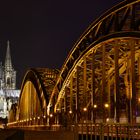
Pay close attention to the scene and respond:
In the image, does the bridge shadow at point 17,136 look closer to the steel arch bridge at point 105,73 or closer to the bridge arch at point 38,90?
the steel arch bridge at point 105,73

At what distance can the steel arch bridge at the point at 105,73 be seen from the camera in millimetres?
38719

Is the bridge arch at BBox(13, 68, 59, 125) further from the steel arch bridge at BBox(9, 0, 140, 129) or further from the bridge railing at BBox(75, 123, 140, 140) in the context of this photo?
the bridge railing at BBox(75, 123, 140, 140)

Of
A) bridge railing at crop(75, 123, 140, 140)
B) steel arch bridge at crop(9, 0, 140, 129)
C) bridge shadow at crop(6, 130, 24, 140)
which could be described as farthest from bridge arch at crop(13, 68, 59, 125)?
bridge railing at crop(75, 123, 140, 140)

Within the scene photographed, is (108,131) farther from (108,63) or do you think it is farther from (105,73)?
(108,63)

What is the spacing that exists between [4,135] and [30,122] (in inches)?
2220

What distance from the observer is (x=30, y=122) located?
96688 mm

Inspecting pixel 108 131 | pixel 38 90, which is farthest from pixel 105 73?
pixel 38 90

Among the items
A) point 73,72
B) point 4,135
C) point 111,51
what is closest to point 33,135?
point 4,135

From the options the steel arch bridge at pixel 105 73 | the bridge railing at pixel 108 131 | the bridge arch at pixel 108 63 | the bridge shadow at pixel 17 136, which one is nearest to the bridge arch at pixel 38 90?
the steel arch bridge at pixel 105 73

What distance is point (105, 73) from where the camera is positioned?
4791 centimetres

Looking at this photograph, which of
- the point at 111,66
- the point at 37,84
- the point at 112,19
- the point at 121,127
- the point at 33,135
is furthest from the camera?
the point at 37,84

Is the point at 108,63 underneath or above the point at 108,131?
above

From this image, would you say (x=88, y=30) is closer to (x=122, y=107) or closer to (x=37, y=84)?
(x=122, y=107)

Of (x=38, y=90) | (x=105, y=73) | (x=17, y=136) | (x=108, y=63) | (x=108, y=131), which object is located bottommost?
(x=17, y=136)
